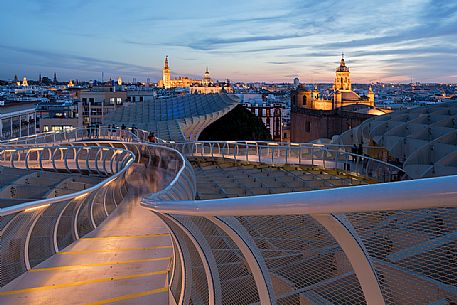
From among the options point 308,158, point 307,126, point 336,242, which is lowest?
point 307,126

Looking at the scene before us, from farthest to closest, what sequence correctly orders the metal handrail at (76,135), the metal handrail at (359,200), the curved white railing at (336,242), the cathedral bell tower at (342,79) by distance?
the cathedral bell tower at (342,79) → the metal handrail at (76,135) → the curved white railing at (336,242) → the metal handrail at (359,200)

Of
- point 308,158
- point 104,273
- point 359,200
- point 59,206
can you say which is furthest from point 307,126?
point 359,200

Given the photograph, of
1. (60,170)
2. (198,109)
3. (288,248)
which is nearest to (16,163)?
(60,170)

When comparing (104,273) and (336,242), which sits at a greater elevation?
(336,242)

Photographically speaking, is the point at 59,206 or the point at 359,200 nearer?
the point at 359,200

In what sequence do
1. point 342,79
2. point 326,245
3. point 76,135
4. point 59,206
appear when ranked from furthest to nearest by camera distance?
point 342,79 < point 76,135 < point 59,206 < point 326,245

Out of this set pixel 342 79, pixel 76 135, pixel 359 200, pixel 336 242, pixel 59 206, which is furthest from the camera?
pixel 342 79

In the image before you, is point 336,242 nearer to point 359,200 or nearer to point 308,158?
point 359,200

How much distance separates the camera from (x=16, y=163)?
15711 millimetres

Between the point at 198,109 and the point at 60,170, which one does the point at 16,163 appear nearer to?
the point at 60,170

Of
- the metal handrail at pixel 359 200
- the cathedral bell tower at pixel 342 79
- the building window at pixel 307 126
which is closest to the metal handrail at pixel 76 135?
the metal handrail at pixel 359 200

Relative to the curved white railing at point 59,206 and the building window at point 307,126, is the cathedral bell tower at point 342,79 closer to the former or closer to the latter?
the building window at point 307,126

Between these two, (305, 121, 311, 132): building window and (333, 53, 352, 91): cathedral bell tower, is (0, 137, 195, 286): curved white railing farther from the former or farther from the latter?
(333, 53, 352, 91): cathedral bell tower

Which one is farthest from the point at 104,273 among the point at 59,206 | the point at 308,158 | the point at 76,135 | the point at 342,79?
the point at 342,79
